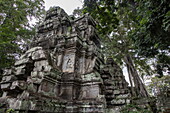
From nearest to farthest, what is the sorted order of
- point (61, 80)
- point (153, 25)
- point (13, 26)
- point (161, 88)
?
point (161, 88) → point (153, 25) → point (61, 80) → point (13, 26)

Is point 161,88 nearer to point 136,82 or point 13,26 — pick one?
point 136,82

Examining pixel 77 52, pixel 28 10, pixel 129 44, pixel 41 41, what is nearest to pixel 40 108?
pixel 77 52

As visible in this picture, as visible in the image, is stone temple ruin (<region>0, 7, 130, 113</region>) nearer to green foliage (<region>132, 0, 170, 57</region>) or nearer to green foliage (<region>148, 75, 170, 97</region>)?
green foliage (<region>148, 75, 170, 97</region>)

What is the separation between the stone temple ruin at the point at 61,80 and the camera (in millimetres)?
3742

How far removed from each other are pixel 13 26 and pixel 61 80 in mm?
7584

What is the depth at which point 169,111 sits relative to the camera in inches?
122

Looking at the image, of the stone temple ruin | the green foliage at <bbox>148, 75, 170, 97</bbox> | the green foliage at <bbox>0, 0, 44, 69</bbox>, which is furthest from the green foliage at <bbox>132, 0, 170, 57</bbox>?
the green foliage at <bbox>0, 0, 44, 69</bbox>

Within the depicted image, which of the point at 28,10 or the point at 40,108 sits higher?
the point at 28,10

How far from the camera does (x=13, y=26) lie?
9898 millimetres

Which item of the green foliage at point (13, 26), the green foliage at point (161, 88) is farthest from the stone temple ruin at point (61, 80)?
the green foliage at point (13, 26)

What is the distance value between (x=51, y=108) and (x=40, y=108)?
47 centimetres

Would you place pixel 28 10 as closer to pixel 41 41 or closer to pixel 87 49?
pixel 41 41

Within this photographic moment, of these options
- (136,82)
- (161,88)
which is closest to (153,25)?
(161,88)

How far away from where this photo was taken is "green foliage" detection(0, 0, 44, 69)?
810 cm
